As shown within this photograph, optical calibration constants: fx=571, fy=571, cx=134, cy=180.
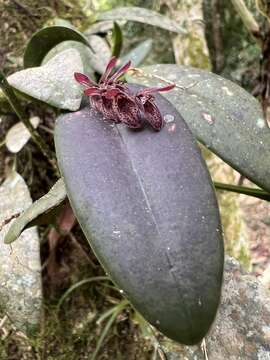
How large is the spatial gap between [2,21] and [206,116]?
2.39 feet

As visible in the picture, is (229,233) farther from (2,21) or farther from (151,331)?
(2,21)

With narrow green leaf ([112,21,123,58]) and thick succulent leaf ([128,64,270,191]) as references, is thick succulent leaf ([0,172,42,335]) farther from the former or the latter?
narrow green leaf ([112,21,123,58])

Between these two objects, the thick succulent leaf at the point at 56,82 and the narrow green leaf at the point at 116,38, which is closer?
the thick succulent leaf at the point at 56,82

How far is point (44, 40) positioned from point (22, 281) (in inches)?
18.9

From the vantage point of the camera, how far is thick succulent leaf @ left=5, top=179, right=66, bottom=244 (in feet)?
2.40

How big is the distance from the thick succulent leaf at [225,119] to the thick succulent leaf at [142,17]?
316 millimetres

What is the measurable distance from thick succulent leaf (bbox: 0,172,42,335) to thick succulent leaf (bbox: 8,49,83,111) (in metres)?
0.25

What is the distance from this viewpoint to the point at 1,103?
103 cm

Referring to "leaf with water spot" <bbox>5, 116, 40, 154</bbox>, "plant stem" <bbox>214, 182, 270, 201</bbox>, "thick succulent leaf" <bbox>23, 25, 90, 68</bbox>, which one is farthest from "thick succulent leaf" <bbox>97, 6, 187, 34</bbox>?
"plant stem" <bbox>214, 182, 270, 201</bbox>

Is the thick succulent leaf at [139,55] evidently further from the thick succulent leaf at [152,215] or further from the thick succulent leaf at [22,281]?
the thick succulent leaf at [152,215]

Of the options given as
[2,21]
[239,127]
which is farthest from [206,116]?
[2,21]

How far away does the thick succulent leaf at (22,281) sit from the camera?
0.84 metres

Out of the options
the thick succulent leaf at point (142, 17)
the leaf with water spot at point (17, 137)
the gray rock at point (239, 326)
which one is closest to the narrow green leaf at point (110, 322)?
the gray rock at point (239, 326)

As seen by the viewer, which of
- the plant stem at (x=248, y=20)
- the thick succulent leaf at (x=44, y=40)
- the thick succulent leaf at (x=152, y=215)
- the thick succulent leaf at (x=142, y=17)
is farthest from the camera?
the plant stem at (x=248, y=20)
